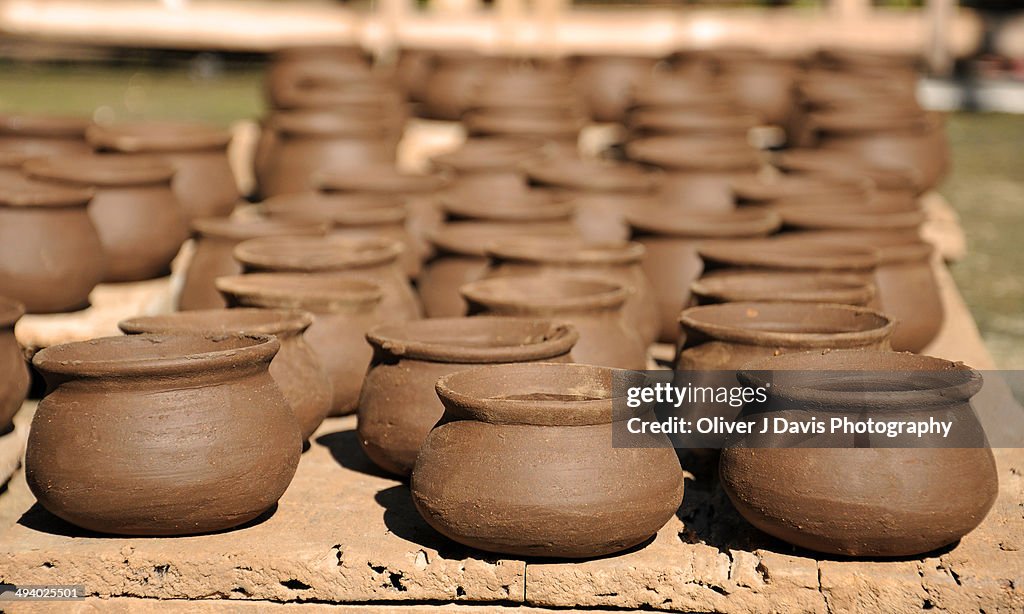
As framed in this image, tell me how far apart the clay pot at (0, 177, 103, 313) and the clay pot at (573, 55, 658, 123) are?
19.2ft

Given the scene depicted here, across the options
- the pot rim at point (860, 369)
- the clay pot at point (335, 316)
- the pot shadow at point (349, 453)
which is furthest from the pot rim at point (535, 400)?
the clay pot at point (335, 316)

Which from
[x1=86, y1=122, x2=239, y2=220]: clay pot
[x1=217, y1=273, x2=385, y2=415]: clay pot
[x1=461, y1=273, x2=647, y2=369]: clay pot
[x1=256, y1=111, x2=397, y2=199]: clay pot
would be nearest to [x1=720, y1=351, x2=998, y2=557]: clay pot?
[x1=461, y1=273, x2=647, y2=369]: clay pot

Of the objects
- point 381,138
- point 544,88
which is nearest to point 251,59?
point 544,88

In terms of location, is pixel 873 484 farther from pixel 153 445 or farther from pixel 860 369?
pixel 153 445

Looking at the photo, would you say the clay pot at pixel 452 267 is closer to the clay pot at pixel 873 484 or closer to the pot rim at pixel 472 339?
the pot rim at pixel 472 339

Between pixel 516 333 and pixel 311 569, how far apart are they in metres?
1.03

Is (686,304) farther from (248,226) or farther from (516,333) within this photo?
(248,226)

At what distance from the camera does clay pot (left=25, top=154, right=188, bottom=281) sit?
18.3 feet

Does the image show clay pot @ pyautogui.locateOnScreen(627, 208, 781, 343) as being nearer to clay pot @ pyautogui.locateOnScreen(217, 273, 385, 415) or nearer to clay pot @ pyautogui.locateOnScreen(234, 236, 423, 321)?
clay pot @ pyautogui.locateOnScreen(234, 236, 423, 321)

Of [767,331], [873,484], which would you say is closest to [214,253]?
[767,331]

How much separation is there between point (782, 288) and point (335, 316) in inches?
57.5

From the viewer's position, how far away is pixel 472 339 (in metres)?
4.13

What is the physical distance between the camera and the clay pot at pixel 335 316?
14.3 feet

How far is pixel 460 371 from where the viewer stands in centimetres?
367
